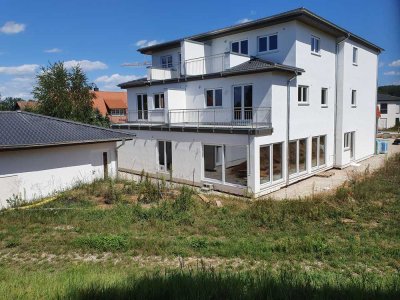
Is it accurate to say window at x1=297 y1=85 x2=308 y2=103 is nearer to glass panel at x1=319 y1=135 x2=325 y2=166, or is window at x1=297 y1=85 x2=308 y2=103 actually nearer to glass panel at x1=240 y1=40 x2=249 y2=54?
glass panel at x1=319 y1=135 x2=325 y2=166

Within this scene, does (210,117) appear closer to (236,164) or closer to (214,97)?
(214,97)

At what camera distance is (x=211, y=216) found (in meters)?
12.1

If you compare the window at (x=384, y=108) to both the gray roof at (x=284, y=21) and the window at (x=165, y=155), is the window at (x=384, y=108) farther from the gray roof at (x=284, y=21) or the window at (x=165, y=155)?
the window at (x=165, y=155)

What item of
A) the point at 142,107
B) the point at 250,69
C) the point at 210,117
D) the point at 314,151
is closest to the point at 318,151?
the point at 314,151

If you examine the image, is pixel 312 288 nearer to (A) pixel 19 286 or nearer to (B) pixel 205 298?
(B) pixel 205 298

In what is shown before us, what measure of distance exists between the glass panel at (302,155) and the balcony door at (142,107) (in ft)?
36.3

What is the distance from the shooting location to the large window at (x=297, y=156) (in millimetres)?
19188

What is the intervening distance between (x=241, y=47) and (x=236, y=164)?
7.93m

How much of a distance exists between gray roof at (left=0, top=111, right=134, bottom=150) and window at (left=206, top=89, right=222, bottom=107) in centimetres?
544

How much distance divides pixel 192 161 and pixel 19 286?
47.9ft

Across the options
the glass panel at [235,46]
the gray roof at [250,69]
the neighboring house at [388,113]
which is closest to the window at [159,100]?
the gray roof at [250,69]

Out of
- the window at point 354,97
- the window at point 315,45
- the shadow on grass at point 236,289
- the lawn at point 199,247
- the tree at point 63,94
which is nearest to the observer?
the shadow on grass at point 236,289

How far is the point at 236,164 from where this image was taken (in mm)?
18047

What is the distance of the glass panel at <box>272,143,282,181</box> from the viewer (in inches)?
712
